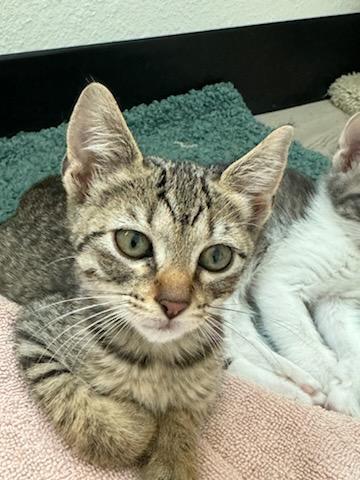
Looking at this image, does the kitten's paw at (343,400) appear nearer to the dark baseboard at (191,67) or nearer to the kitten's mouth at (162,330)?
the kitten's mouth at (162,330)

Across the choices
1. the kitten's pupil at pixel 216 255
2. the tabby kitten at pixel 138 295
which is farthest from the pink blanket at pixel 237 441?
the kitten's pupil at pixel 216 255

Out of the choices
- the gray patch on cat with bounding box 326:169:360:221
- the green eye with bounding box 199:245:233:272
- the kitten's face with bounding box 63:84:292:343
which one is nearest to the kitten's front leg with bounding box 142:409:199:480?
the kitten's face with bounding box 63:84:292:343

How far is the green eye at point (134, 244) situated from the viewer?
1.08 meters

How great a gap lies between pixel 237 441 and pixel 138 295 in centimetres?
41

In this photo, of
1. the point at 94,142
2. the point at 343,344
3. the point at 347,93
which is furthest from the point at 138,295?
the point at 347,93

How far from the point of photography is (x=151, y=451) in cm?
116

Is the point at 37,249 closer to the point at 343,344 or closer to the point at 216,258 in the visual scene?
the point at 216,258

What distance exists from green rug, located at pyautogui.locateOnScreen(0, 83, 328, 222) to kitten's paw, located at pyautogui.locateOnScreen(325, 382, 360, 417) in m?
0.84

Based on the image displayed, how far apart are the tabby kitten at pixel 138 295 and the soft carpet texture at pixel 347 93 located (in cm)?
180

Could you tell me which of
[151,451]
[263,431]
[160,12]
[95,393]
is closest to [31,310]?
[95,393]

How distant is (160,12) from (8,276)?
1213 millimetres

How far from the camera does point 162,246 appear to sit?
1.08 m

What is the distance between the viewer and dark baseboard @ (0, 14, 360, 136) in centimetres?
211

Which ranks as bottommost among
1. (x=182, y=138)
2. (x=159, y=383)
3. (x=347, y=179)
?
(x=159, y=383)
